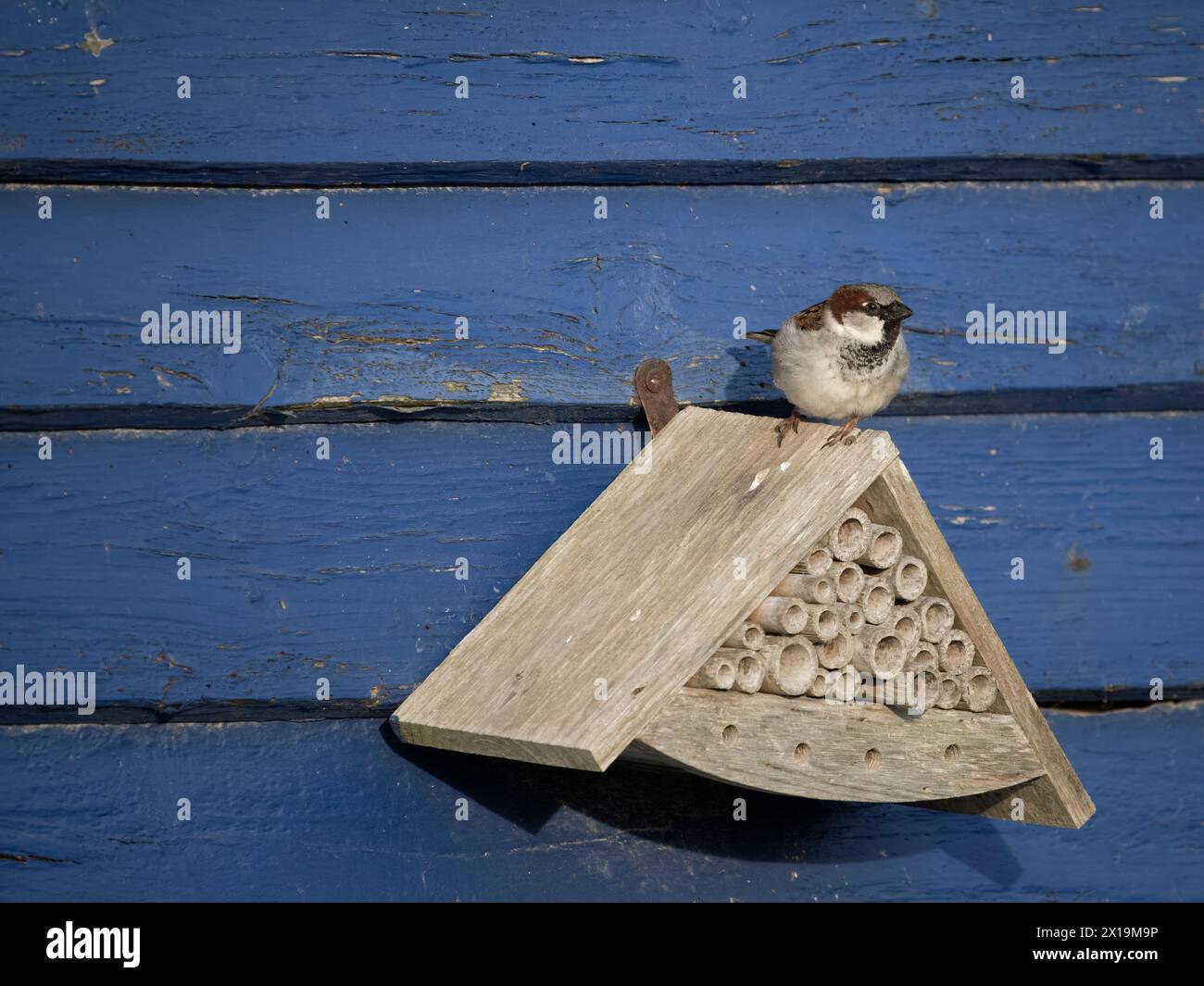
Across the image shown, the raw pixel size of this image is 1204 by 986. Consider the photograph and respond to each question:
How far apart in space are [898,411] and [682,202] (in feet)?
1.74

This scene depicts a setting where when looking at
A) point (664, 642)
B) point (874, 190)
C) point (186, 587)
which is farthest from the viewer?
point (874, 190)

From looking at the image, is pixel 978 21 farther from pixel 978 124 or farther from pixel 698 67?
pixel 698 67

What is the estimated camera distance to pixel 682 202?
9.06ft

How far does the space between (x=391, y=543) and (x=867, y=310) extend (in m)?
0.89

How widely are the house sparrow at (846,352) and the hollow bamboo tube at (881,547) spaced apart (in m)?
0.27

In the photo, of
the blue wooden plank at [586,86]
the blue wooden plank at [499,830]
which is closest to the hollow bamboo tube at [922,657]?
the blue wooden plank at [499,830]

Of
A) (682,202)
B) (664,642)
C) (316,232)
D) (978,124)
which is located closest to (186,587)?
(316,232)

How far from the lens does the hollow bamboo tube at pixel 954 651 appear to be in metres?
2.34

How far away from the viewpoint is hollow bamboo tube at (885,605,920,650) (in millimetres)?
2305

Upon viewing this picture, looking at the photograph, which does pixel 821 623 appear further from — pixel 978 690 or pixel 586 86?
pixel 586 86

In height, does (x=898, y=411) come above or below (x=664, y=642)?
above

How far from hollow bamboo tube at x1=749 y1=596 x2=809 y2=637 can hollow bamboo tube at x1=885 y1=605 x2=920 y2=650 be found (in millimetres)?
154

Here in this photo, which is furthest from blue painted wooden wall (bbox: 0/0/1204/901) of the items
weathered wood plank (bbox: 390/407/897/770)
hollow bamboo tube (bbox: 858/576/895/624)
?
hollow bamboo tube (bbox: 858/576/895/624)

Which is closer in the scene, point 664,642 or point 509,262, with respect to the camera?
point 664,642
